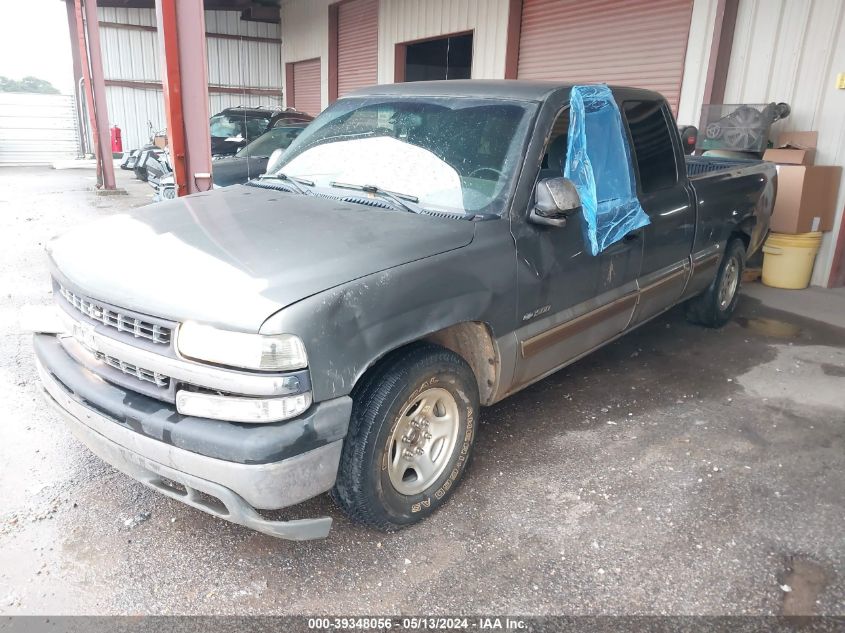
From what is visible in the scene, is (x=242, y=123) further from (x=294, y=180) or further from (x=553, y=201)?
(x=553, y=201)

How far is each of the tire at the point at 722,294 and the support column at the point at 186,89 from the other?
14.5ft

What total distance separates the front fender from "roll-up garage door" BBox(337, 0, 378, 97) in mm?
12251

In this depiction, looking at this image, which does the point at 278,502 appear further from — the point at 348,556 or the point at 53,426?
the point at 53,426

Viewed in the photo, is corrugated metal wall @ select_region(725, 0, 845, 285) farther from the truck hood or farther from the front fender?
the truck hood

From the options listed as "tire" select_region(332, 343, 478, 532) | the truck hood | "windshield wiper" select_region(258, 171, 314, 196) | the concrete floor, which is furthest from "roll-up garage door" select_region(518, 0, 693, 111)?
"tire" select_region(332, 343, 478, 532)

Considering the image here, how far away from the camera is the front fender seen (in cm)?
223

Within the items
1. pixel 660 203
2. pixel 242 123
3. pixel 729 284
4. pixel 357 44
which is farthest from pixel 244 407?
pixel 357 44

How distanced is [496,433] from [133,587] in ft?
6.66

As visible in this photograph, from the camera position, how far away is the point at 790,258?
7.01 m

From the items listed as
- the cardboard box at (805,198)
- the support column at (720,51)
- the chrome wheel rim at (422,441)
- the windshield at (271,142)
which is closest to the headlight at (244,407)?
the chrome wheel rim at (422,441)

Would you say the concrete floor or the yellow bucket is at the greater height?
the yellow bucket

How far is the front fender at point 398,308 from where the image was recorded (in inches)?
87.7

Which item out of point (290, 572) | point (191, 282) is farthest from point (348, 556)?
point (191, 282)

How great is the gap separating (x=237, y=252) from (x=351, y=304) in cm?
58
